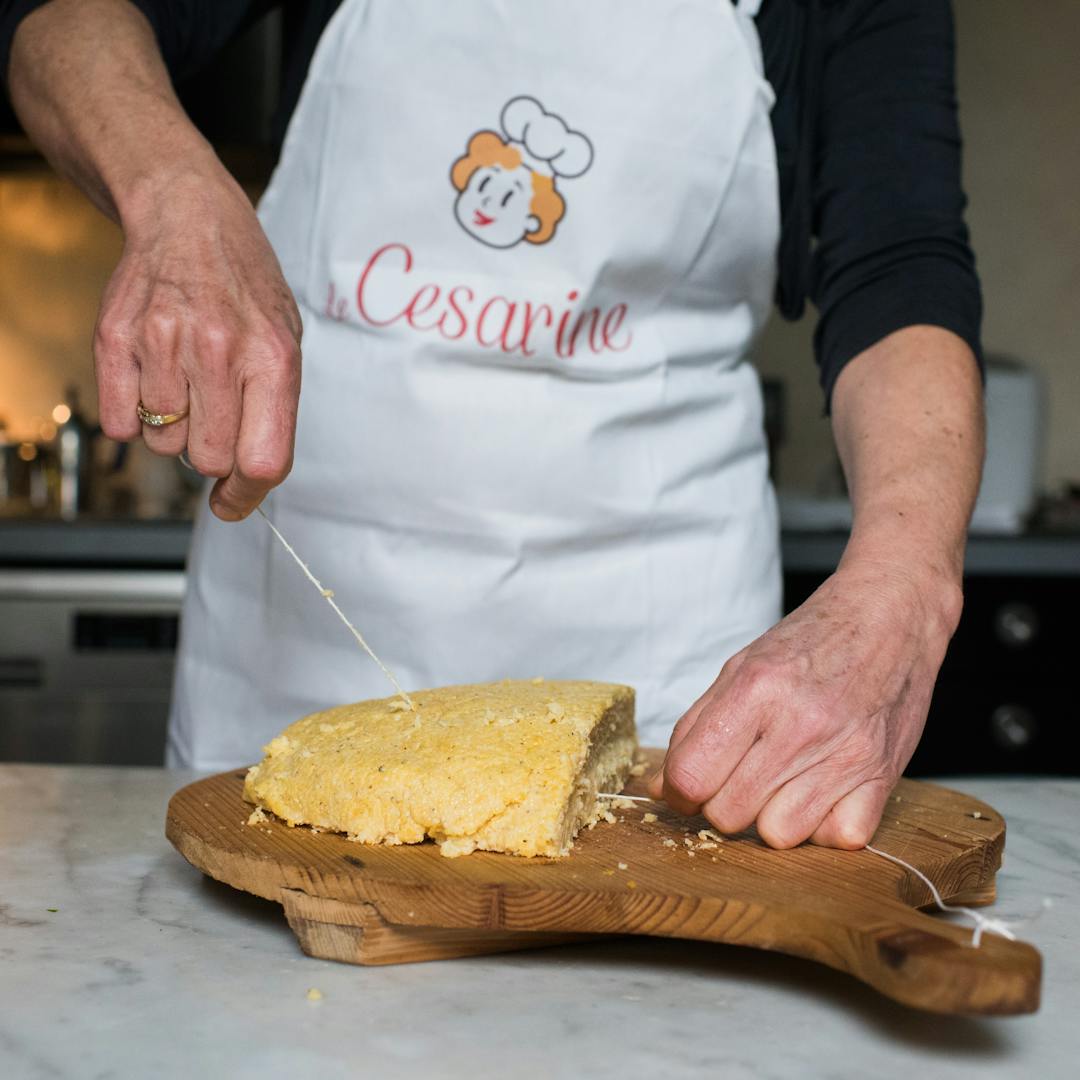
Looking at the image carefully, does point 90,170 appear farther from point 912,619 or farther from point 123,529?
point 123,529

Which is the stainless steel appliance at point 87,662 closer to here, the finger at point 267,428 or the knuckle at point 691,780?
the finger at point 267,428

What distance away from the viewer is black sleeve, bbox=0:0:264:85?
44.3 inches

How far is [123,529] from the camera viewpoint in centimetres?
208

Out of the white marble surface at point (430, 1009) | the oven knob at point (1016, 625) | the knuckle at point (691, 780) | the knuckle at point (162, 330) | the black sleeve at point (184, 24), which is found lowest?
the oven knob at point (1016, 625)

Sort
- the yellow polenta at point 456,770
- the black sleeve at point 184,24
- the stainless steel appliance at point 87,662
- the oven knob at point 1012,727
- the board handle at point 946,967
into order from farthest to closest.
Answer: the oven knob at point 1012,727 < the stainless steel appliance at point 87,662 < the black sleeve at point 184,24 < the yellow polenta at point 456,770 < the board handle at point 946,967

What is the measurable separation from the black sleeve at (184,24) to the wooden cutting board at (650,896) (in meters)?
0.69

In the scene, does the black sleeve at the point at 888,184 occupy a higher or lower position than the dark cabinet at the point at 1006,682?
higher

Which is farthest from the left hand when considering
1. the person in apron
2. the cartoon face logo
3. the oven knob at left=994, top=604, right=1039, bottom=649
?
the oven knob at left=994, top=604, right=1039, bottom=649

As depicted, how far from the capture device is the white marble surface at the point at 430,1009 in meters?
0.59

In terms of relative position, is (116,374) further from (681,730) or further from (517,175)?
(517,175)

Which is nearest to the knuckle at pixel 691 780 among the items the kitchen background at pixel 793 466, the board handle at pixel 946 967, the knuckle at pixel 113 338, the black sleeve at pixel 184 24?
the board handle at pixel 946 967

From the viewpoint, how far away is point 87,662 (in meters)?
2.12

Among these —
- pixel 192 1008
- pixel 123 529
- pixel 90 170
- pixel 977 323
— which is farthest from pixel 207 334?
pixel 123 529

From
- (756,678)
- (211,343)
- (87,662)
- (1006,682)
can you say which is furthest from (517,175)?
(1006,682)
